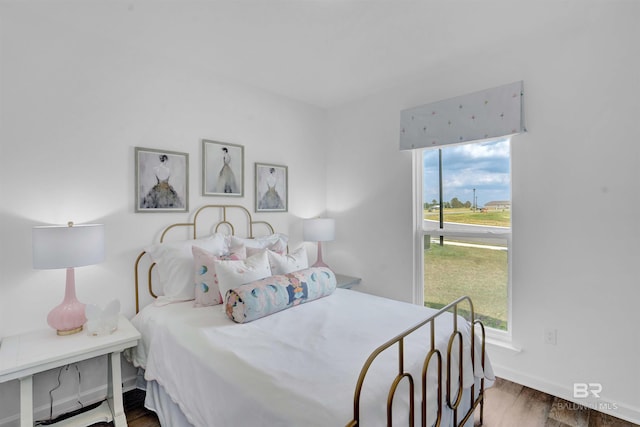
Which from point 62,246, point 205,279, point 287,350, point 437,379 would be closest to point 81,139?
point 62,246

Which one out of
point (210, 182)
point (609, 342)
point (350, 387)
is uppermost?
point (210, 182)

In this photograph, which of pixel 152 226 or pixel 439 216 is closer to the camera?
pixel 152 226

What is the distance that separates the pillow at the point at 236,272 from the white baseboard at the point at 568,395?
6.62 ft

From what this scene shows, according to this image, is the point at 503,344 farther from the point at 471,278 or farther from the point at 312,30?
the point at 312,30

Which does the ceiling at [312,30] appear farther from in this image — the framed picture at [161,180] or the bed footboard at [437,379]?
the bed footboard at [437,379]

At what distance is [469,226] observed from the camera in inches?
107

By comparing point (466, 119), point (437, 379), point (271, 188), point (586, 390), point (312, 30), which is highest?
point (312, 30)

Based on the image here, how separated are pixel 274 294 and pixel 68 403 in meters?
1.58

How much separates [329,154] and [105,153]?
225 cm

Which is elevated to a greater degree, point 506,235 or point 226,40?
point 226,40

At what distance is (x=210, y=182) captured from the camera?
2.73m

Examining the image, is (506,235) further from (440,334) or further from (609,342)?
(440,334)

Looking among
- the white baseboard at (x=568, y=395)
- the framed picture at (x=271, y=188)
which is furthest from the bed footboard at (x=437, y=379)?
the framed picture at (x=271, y=188)

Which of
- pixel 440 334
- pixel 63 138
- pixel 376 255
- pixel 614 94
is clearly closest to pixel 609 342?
pixel 440 334
